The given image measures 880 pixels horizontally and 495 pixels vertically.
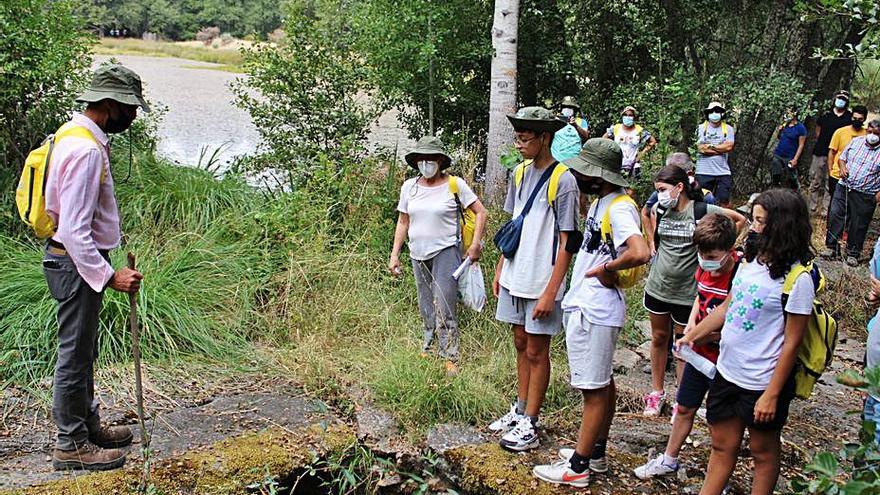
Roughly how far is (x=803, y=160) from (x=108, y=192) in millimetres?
11348

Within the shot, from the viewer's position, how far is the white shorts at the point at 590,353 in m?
3.50

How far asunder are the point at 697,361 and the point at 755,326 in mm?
528

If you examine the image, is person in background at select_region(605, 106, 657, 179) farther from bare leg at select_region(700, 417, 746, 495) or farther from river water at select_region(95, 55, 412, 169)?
bare leg at select_region(700, 417, 746, 495)

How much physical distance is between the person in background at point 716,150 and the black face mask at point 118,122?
6.03 m

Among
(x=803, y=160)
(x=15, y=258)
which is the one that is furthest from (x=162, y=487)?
(x=803, y=160)

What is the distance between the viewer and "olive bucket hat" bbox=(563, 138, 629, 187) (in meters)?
3.50

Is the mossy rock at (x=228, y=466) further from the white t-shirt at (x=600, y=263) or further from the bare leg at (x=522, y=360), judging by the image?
the white t-shirt at (x=600, y=263)

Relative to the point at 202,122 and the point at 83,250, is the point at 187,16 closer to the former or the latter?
the point at 202,122

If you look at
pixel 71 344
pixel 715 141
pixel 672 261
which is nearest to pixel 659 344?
pixel 672 261

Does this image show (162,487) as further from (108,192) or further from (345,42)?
(345,42)

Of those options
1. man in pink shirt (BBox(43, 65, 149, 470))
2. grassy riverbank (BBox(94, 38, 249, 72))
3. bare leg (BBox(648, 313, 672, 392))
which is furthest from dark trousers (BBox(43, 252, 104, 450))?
grassy riverbank (BBox(94, 38, 249, 72))

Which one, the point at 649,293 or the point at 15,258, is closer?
the point at 649,293

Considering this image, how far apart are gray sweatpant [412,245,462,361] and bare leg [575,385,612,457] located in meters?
1.67

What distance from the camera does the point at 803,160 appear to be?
1205 centimetres
